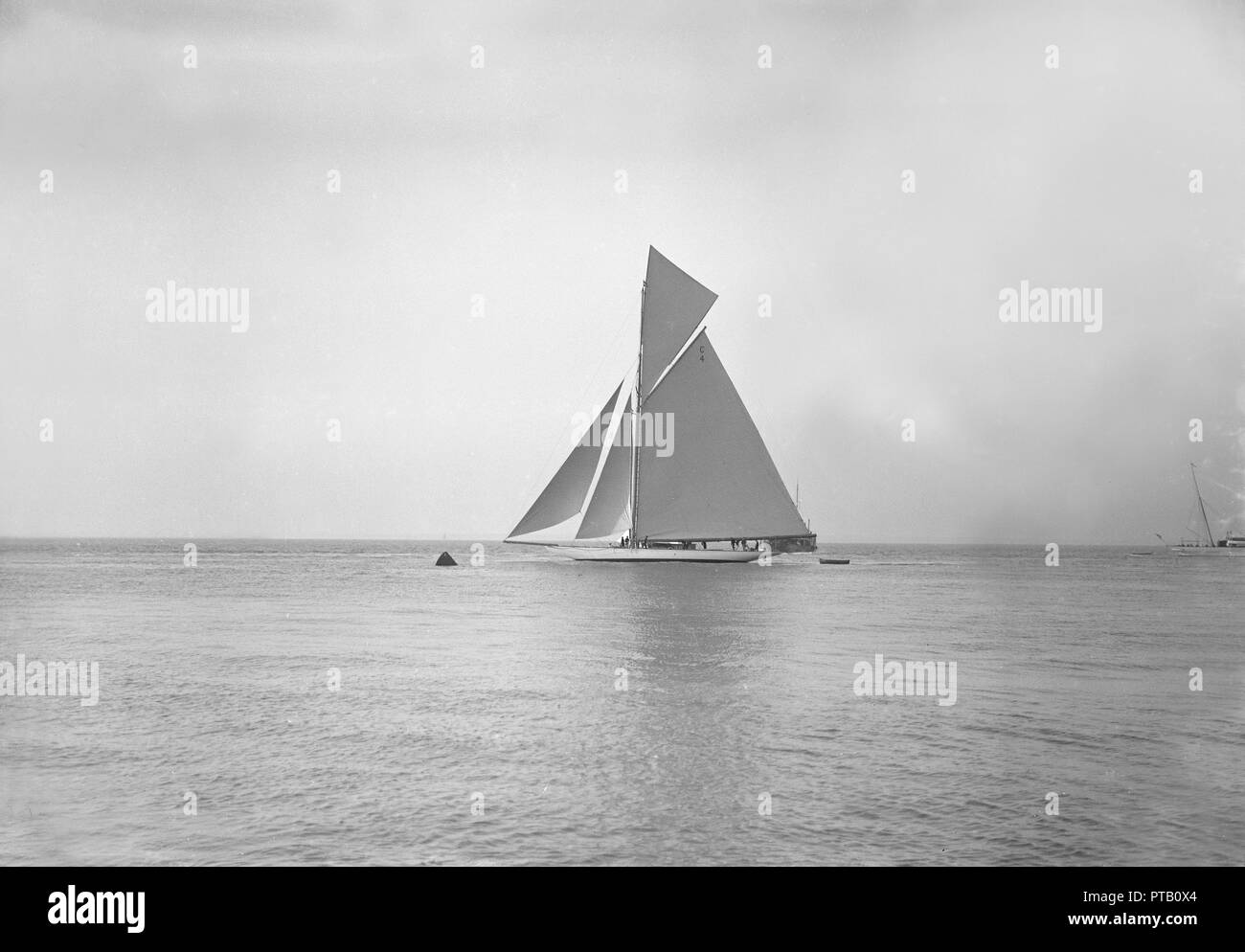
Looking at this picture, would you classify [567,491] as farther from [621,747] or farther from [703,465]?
[621,747]

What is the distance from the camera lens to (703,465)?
6269 centimetres

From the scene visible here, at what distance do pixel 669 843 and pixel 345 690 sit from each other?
11.0 metres

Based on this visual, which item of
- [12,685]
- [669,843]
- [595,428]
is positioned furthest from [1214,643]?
[595,428]

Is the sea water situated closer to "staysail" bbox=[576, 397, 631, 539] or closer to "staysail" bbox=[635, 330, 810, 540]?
"staysail" bbox=[635, 330, 810, 540]

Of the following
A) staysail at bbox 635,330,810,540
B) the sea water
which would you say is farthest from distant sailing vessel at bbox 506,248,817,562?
the sea water

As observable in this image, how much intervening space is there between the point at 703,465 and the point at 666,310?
512 inches

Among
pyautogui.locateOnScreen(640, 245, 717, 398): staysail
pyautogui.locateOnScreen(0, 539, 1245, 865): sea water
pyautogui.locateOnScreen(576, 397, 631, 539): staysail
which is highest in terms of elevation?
pyautogui.locateOnScreen(640, 245, 717, 398): staysail

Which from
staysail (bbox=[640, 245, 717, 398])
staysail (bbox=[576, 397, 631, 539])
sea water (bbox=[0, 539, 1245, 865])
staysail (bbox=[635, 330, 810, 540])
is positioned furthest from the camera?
staysail (bbox=[640, 245, 717, 398])

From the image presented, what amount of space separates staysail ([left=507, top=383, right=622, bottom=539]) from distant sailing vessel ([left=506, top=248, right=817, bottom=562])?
0.06 m

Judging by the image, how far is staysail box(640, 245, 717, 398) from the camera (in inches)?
2714

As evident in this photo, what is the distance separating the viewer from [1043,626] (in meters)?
34.7

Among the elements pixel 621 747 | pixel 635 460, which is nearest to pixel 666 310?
pixel 635 460

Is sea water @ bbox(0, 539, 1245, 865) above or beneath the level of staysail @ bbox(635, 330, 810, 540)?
beneath
